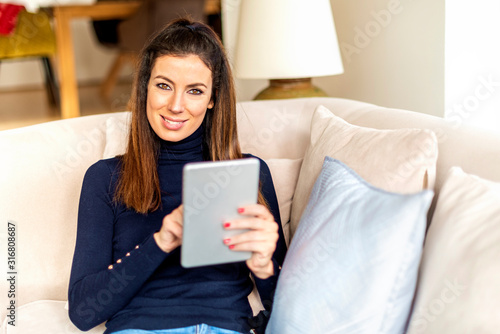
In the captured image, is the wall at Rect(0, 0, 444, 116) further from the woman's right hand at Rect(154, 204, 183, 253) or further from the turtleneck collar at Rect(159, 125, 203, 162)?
the woman's right hand at Rect(154, 204, 183, 253)

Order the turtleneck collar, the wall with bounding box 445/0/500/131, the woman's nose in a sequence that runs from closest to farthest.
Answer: the woman's nose, the turtleneck collar, the wall with bounding box 445/0/500/131

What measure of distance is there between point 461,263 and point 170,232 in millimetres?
498

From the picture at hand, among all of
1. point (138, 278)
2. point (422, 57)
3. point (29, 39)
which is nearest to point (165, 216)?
point (138, 278)

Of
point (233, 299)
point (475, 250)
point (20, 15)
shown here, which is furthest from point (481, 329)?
point (20, 15)

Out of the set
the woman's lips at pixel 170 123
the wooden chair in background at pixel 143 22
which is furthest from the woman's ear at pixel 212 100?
the wooden chair in background at pixel 143 22

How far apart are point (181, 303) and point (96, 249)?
0.20 meters

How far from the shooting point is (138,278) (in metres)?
1.17

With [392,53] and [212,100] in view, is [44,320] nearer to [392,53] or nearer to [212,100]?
[212,100]

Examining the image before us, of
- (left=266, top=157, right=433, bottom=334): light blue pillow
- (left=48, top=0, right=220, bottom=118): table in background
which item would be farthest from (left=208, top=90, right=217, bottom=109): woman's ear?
(left=48, top=0, right=220, bottom=118): table in background

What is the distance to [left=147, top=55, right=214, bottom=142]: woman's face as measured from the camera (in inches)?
52.1

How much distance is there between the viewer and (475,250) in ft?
3.19

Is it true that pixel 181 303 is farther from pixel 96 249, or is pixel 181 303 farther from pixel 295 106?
pixel 295 106

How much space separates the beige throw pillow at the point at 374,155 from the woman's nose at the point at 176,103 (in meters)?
0.36

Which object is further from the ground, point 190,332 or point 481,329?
point 481,329
